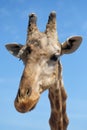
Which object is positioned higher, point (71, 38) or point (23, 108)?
point (71, 38)

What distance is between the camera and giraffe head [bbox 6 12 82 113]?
9.05 m

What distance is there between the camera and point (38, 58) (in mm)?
A: 10016

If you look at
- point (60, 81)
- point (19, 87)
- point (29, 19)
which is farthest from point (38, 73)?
point (29, 19)

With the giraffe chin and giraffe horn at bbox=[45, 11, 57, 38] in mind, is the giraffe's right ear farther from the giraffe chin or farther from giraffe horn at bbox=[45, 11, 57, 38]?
the giraffe chin

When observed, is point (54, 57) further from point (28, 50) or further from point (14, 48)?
point (14, 48)

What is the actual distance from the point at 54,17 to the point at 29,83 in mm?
3243

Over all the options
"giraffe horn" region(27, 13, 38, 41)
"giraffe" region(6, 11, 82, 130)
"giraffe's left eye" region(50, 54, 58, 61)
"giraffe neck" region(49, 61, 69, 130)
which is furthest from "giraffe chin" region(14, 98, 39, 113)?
"giraffe horn" region(27, 13, 38, 41)

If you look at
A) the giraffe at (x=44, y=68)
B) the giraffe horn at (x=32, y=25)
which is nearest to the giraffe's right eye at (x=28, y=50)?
the giraffe at (x=44, y=68)

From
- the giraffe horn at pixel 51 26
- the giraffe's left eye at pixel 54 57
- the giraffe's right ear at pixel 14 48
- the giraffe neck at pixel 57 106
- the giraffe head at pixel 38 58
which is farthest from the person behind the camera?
the giraffe's right ear at pixel 14 48

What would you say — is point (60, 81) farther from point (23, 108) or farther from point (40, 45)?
point (23, 108)

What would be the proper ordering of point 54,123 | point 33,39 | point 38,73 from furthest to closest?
point 54,123 → point 33,39 → point 38,73

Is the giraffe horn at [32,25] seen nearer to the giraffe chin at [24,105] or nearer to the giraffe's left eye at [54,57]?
the giraffe's left eye at [54,57]

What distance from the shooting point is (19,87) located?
356 inches

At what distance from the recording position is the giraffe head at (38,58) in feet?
29.7
